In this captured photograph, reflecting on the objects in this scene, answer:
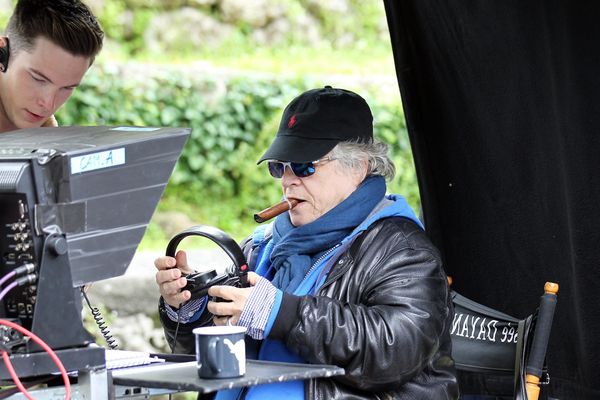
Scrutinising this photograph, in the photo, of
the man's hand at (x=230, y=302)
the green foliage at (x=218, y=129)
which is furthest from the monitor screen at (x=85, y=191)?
the green foliage at (x=218, y=129)

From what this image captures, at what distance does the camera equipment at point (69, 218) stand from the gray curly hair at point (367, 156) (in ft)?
2.73

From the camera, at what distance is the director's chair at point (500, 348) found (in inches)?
119

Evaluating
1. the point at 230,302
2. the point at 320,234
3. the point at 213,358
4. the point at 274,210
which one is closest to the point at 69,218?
the point at 213,358

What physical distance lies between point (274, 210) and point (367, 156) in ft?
1.14

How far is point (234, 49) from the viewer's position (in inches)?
403

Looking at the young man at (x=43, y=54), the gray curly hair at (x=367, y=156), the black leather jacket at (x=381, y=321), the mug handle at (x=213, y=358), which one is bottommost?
the black leather jacket at (x=381, y=321)

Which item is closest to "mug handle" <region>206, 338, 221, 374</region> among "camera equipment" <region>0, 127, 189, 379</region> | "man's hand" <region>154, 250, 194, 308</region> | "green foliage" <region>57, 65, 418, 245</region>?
"camera equipment" <region>0, 127, 189, 379</region>

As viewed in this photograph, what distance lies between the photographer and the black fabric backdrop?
3.08 meters

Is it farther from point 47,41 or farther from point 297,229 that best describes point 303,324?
point 47,41

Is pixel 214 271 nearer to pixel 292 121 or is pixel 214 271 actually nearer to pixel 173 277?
pixel 173 277

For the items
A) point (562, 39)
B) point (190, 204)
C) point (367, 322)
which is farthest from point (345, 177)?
point (190, 204)

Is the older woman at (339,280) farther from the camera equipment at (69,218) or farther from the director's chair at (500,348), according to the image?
the camera equipment at (69,218)

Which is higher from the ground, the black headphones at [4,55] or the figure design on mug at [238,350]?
the black headphones at [4,55]

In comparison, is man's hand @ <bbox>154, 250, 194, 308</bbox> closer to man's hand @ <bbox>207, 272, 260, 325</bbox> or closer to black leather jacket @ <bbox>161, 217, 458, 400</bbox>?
man's hand @ <bbox>207, 272, 260, 325</bbox>
